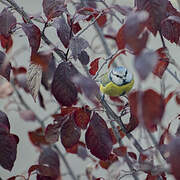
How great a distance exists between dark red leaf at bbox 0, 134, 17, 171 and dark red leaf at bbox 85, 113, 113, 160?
120 mm

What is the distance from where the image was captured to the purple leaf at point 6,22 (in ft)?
2.06

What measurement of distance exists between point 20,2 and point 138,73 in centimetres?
287

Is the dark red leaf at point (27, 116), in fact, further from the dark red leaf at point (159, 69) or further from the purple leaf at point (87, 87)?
the dark red leaf at point (159, 69)

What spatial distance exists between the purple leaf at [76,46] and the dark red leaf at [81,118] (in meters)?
0.10

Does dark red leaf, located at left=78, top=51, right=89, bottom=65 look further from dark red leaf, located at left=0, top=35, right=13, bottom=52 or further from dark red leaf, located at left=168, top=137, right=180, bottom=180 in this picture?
dark red leaf, located at left=168, top=137, right=180, bottom=180

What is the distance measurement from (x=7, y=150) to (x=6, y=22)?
20 centimetres

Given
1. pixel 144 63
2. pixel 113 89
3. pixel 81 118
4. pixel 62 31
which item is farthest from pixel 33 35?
pixel 113 89

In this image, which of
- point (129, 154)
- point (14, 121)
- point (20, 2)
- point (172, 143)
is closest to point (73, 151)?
point (129, 154)

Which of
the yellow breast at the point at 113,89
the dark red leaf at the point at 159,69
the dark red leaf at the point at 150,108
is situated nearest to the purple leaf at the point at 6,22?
the dark red leaf at the point at 159,69

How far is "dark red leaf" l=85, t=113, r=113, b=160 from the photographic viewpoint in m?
0.63

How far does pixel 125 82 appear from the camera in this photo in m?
1.15

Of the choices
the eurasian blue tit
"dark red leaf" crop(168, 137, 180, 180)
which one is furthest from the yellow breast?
"dark red leaf" crop(168, 137, 180, 180)

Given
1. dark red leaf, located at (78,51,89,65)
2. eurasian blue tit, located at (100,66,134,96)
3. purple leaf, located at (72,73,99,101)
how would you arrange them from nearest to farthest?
purple leaf, located at (72,73,99,101) < dark red leaf, located at (78,51,89,65) < eurasian blue tit, located at (100,66,134,96)

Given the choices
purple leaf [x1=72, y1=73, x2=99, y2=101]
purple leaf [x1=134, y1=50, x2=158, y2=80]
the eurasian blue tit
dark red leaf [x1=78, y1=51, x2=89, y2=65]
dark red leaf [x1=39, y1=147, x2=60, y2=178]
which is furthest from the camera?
the eurasian blue tit
